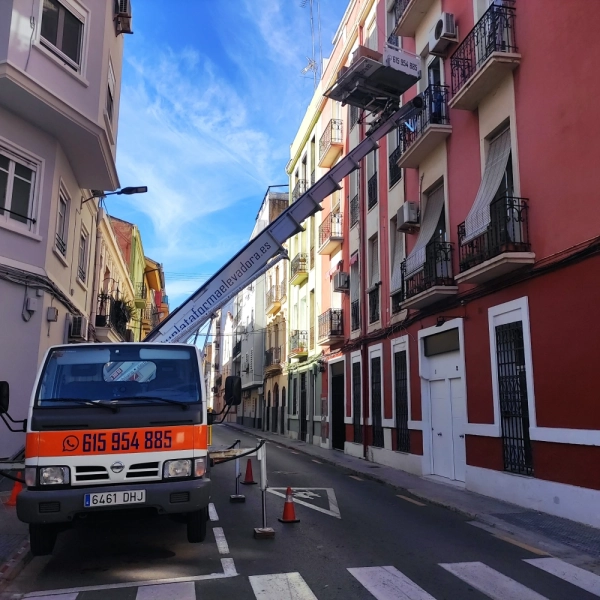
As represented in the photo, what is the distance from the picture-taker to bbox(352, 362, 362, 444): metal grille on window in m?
19.3

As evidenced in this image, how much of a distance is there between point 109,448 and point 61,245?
8990mm

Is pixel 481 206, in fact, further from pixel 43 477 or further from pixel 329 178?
pixel 43 477

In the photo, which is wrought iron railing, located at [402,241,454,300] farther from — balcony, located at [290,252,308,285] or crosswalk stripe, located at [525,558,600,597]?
balcony, located at [290,252,308,285]

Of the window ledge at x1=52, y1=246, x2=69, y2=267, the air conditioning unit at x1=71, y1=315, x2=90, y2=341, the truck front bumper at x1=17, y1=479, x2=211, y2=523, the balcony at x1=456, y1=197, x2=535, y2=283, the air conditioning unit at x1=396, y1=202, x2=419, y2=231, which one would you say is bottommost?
the truck front bumper at x1=17, y1=479, x2=211, y2=523

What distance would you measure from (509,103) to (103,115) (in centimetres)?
824

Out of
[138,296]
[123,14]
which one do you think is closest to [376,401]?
[123,14]

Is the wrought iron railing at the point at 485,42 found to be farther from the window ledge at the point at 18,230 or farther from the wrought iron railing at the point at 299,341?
the wrought iron railing at the point at 299,341

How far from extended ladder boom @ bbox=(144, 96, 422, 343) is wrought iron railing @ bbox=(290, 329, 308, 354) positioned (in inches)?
A: 663

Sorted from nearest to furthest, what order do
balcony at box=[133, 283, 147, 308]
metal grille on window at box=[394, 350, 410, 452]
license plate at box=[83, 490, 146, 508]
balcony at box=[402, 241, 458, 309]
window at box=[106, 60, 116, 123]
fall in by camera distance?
license plate at box=[83, 490, 146, 508], balcony at box=[402, 241, 458, 309], window at box=[106, 60, 116, 123], metal grille on window at box=[394, 350, 410, 452], balcony at box=[133, 283, 147, 308]

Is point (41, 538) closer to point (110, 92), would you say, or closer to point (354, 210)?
point (110, 92)

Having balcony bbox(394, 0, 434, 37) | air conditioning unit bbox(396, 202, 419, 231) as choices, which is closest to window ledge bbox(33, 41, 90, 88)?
air conditioning unit bbox(396, 202, 419, 231)

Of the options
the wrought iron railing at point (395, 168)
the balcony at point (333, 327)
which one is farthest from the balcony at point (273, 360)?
the wrought iron railing at point (395, 168)

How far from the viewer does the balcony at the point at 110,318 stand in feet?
A: 62.7

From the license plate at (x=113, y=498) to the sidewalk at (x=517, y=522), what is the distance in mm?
4702
